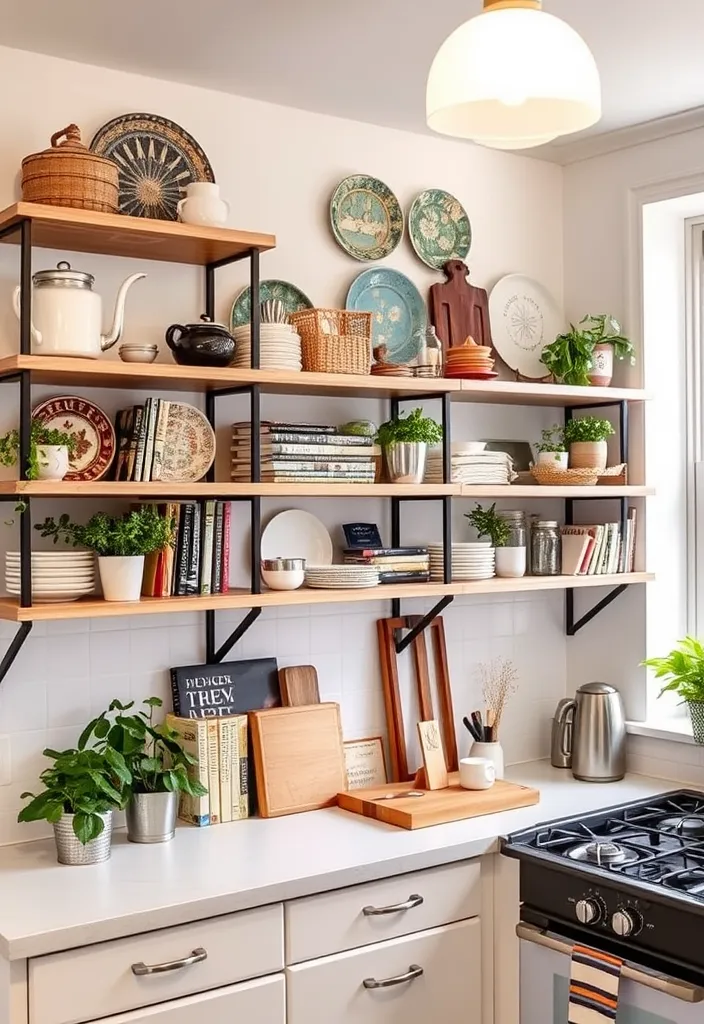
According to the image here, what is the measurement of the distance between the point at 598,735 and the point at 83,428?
1652 millimetres

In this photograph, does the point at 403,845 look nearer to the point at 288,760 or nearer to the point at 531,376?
the point at 288,760

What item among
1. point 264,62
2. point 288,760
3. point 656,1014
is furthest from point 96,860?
point 264,62

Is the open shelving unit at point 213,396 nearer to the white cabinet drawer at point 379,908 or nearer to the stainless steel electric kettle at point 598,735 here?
the stainless steel electric kettle at point 598,735

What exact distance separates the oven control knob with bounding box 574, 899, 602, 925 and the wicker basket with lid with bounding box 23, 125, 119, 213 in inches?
70.4

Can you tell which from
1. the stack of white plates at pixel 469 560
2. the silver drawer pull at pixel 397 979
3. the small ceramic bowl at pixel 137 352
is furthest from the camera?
the stack of white plates at pixel 469 560

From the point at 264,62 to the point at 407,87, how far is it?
0.39m

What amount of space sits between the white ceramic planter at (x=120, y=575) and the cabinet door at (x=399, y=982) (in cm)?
86

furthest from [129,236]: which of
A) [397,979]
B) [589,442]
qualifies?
[397,979]

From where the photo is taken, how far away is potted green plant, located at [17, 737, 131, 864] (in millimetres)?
2477

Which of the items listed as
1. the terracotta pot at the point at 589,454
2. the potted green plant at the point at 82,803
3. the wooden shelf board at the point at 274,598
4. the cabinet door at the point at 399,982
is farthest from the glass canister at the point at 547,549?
the potted green plant at the point at 82,803

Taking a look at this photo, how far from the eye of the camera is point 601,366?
11.1 ft

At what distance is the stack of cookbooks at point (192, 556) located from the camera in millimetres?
2662

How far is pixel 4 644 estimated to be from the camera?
8.71 feet

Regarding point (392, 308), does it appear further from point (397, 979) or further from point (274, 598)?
point (397, 979)
